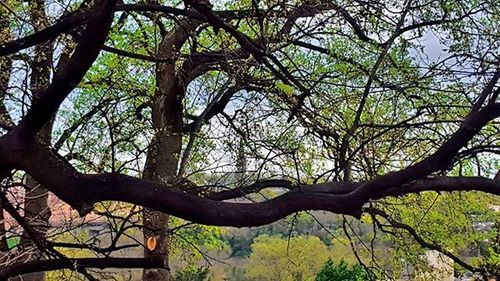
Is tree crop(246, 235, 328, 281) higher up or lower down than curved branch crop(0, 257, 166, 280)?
higher up

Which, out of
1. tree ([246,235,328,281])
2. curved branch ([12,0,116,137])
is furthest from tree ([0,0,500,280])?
tree ([246,235,328,281])

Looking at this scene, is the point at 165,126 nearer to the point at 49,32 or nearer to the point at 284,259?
the point at 49,32

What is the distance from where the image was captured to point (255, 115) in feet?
12.1

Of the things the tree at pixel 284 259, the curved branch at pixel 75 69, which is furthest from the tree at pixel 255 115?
the tree at pixel 284 259

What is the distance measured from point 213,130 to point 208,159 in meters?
0.21

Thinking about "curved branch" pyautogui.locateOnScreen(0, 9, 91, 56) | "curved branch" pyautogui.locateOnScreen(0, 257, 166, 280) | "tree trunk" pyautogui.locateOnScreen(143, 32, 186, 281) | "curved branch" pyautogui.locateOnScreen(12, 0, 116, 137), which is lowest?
"curved branch" pyautogui.locateOnScreen(0, 257, 166, 280)

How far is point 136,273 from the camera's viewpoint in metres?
5.89

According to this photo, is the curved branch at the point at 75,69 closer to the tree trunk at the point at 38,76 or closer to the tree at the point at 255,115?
the tree at the point at 255,115

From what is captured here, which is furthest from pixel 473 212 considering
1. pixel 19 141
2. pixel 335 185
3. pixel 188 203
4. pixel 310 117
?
pixel 19 141

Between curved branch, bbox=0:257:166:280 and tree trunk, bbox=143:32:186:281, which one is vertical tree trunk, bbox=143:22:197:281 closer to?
tree trunk, bbox=143:32:186:281

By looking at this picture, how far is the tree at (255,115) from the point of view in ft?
7.10

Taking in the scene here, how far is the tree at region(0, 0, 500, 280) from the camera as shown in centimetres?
216

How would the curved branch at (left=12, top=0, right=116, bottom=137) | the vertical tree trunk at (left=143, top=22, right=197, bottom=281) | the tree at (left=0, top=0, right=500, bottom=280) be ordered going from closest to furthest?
1. the curved branch at (left=12, top=0, right=116, bottom=137)
2. the tree at (left=0, top=0, right=500, bottom=280)
3. the vertical tree trunk at (left=143, top=22, right=197, bottom=281)

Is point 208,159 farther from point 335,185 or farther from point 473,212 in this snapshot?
point 473,212
